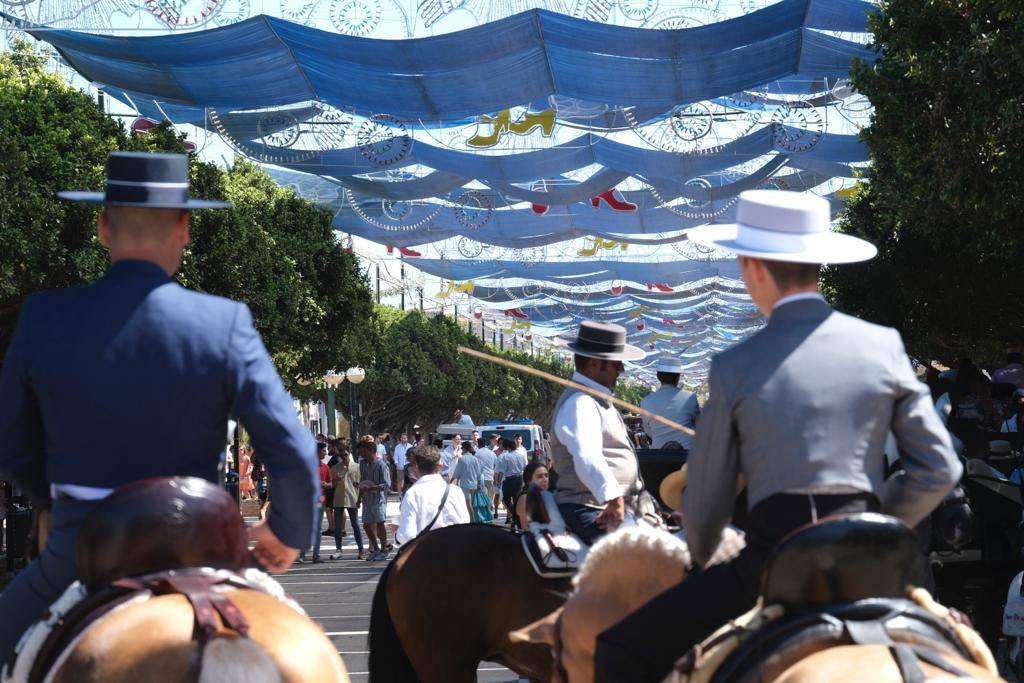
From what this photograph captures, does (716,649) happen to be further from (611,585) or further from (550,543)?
(550,543)

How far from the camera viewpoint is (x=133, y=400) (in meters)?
4.26

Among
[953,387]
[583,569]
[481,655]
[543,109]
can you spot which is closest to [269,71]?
[543,109]

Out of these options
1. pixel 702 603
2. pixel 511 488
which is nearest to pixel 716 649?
pixel 702 603

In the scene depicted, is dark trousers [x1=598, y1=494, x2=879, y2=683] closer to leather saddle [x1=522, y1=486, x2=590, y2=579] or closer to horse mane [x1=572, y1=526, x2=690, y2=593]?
horse mane [x1=572, y1=526, x2=690, y2=593]

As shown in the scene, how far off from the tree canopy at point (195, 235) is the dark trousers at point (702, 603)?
54.1 feet

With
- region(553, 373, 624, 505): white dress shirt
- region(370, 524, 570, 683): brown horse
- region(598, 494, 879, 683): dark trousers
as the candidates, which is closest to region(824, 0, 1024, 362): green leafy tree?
region(553, 373, 624, 505): white dress shirt

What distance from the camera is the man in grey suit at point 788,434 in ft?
13.8

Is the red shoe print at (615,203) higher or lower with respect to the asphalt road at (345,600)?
higher

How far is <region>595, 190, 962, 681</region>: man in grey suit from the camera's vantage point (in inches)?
166

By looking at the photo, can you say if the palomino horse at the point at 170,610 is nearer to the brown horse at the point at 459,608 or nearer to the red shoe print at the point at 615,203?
the brown horse at the point at 459,608

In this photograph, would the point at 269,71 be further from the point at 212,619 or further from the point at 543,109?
the point at 212,619

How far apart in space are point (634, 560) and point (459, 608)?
2.61 meters

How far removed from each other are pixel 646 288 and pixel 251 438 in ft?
173

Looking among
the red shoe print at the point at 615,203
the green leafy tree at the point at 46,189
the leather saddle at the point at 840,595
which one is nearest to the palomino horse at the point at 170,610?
the leather saddle at the point at 840,595
